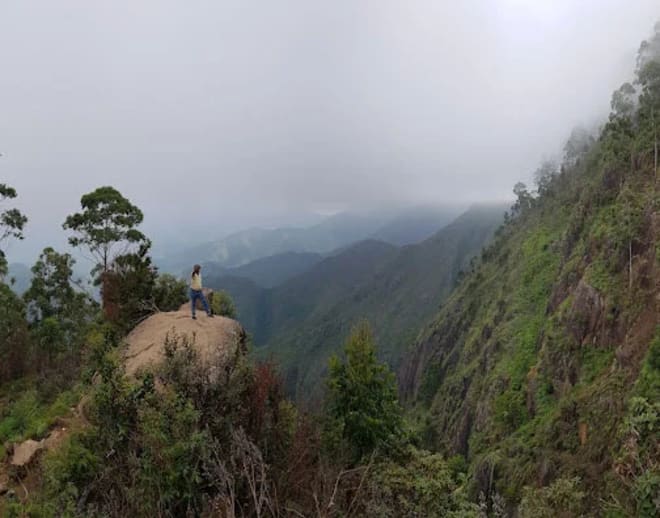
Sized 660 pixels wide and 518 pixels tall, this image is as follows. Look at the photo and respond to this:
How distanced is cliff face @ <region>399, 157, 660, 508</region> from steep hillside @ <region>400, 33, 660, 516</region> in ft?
0.40

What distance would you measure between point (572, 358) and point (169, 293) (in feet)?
110

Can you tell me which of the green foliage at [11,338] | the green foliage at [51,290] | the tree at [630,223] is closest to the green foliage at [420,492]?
the green foliage at [11,338]

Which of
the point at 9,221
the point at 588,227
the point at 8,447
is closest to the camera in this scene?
the point at 8,447

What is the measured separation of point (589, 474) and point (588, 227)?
103 feet

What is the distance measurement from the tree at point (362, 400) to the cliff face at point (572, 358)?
8227 mm

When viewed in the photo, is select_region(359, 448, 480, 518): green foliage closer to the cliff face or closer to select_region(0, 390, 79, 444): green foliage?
the cliff face

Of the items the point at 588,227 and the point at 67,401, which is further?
the point at 588,227

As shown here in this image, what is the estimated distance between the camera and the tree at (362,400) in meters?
18.4

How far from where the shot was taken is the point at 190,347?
30.0 feet

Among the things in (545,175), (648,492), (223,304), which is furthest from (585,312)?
(545,175)

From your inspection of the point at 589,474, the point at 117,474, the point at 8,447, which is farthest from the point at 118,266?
the point at 589,474

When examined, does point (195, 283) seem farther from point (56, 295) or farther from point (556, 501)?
point (56, 295)

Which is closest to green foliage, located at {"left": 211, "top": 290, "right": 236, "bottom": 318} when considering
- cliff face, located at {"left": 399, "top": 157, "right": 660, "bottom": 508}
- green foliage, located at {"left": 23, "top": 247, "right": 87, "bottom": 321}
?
cliff face, located at {"left": 399, "top": 157, "right": 660, "bottom": 508}

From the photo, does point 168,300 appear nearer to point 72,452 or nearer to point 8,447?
point 8,447
